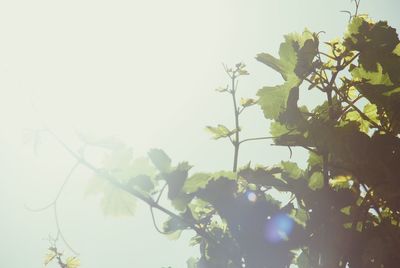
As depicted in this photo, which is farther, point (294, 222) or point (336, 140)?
point (294, 222)

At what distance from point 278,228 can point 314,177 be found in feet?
1.71

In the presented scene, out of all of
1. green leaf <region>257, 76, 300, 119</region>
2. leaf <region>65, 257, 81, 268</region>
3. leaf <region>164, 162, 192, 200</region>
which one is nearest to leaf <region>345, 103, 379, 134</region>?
green leaf <region>257, 76, 300, 119</region>

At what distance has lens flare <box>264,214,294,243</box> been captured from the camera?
2.62 metres

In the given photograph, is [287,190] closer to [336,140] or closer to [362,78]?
[336,140]

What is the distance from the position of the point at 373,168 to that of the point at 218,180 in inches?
41.3

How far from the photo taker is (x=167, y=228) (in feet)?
10.1

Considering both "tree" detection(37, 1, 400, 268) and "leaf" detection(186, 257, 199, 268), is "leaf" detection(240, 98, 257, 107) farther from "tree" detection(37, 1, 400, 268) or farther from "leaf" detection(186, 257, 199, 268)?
"leaf" detection(186, 257, 199, 268)

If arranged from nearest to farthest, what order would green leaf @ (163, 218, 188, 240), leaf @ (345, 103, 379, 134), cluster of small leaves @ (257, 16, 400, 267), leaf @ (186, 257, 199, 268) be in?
cluster of small leaves @ (257, 16, 400, 267) < green leaf @ (163, 218, 188, 240) < leaf @ (345, 103, 379, 134) < leaf @ (186, 257, 199, 268)

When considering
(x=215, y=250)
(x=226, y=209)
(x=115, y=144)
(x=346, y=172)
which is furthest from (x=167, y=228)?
(x=346, y=172)

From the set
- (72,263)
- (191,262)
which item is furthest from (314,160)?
(72,263)

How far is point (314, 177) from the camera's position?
2914mm

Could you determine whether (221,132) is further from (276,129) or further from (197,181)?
(197,181)

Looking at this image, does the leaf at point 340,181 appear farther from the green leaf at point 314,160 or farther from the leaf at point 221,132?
the leaf at point 221,132

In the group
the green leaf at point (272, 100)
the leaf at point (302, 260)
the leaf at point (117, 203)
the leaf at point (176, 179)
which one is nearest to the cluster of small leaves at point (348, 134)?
the green leaf at point (272, 100)
